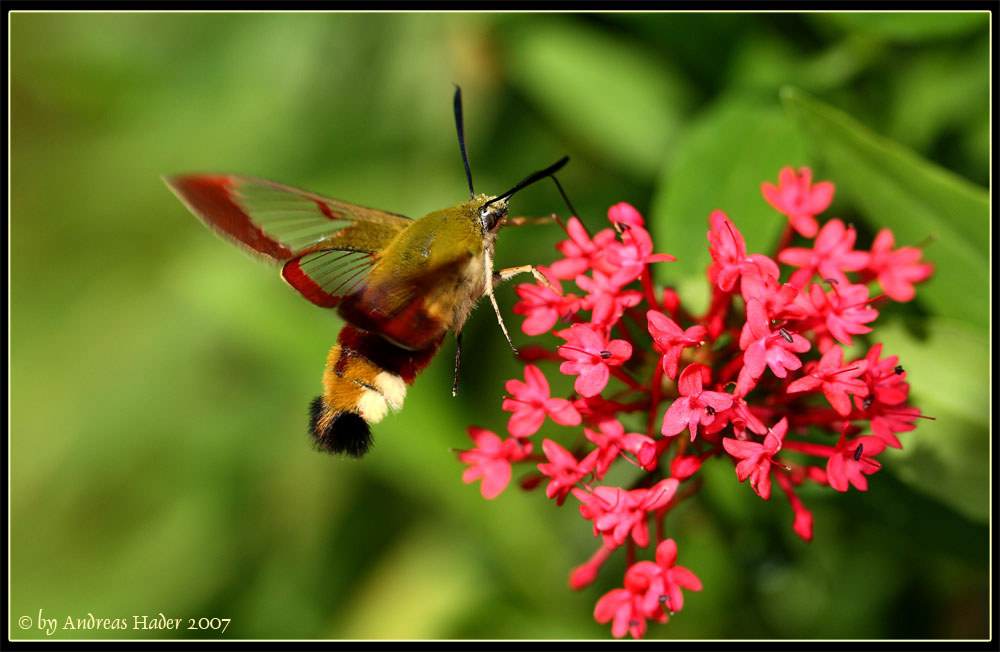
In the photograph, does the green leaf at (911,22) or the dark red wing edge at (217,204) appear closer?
the dark red wing edge at (217,204)

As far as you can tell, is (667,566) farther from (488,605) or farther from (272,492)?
(272,492)

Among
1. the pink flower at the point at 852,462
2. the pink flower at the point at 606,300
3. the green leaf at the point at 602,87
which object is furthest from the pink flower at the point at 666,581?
the green leaf at the point at 602,87

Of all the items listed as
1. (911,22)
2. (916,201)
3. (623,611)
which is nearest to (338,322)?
(623,611)

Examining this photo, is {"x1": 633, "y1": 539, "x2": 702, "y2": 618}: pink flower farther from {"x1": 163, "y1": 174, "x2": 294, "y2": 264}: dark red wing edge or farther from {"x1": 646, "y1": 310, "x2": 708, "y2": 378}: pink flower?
{"x1": 163, "y1": 174, "x2": 294, "y2": 264}: dark red wing edge

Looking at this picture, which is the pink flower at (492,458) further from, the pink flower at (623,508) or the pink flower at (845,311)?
the pink flower at (845,311)

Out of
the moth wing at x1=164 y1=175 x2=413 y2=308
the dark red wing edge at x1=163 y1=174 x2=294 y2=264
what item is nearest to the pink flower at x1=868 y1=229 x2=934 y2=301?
the moth wing at x1=164 y1=175 x2=413 y2=308

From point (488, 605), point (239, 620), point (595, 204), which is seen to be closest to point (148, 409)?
point (239, 620)

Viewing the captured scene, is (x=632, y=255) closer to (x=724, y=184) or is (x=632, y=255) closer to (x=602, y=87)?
(x=724, y=184)
